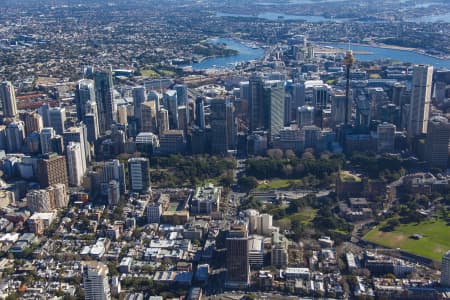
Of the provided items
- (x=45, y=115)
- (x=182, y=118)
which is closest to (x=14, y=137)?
(x=45, y=115)

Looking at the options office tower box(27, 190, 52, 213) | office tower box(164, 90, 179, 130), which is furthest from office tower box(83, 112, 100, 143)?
office tower box(27, 190, 52, 213)

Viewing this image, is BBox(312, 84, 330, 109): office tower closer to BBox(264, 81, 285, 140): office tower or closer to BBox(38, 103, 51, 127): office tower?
BBox(264, 81, 285, 140): office tower

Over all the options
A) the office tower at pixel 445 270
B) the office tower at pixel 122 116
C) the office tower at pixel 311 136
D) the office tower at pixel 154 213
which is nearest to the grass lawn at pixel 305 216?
the office tower at pixel 154 213

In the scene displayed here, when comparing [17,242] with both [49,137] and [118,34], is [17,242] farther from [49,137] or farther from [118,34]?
[118,34]

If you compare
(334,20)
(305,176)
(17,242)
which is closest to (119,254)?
(17,242)

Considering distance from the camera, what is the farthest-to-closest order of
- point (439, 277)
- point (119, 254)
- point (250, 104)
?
point (250, 104)
point (119, 254)
point (439, 277)
